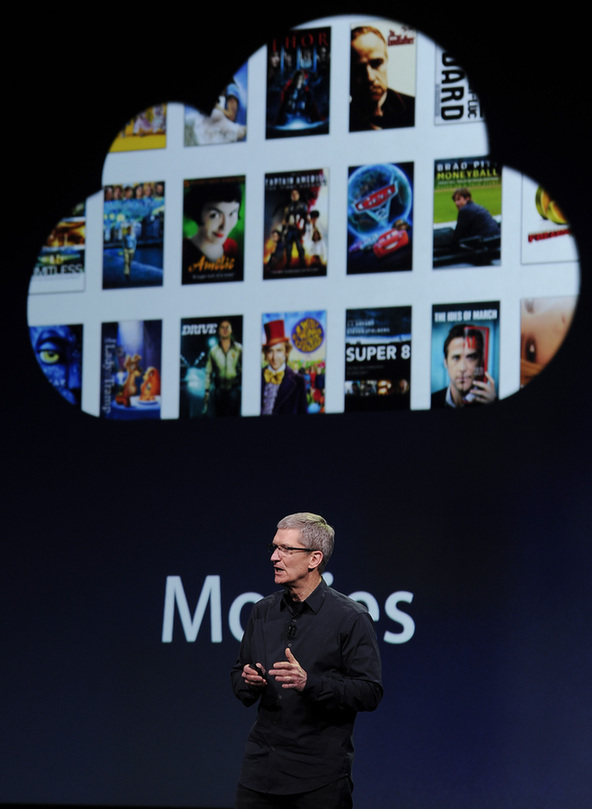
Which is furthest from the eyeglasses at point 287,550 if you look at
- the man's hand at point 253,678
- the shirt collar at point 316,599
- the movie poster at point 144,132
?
the movie poster at point 144,132

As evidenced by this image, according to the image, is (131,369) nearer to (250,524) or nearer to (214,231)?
(214,231)

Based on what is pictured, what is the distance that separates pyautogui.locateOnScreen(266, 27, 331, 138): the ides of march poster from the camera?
4562 mm

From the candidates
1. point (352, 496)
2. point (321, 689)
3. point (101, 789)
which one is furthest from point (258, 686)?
point (101, 789)

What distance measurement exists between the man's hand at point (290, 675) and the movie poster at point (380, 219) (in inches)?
77.4

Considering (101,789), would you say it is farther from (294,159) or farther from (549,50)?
(549,50)

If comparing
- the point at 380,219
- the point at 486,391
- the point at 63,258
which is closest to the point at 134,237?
the point at 63,258

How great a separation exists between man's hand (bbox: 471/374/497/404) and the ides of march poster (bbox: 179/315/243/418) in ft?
2.96

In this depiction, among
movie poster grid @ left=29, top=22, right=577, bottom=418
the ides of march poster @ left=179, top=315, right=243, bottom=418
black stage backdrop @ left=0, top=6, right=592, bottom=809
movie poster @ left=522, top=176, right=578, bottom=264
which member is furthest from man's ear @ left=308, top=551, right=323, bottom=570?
movie poster @ left=522, top=176, right=578, bottom=264

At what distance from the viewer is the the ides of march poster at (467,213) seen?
14.0 feet

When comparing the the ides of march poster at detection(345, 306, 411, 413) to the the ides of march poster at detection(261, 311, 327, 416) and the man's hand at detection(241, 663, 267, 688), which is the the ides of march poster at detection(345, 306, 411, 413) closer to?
the the ides of march poster at detection(261, 311, 327, 416)

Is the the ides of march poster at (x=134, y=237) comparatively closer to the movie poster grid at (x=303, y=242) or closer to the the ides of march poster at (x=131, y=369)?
the movie poster grid at (x=303, y=242)

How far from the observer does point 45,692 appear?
4.60 m

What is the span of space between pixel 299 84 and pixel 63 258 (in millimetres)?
1190

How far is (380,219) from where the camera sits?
4410 mm
